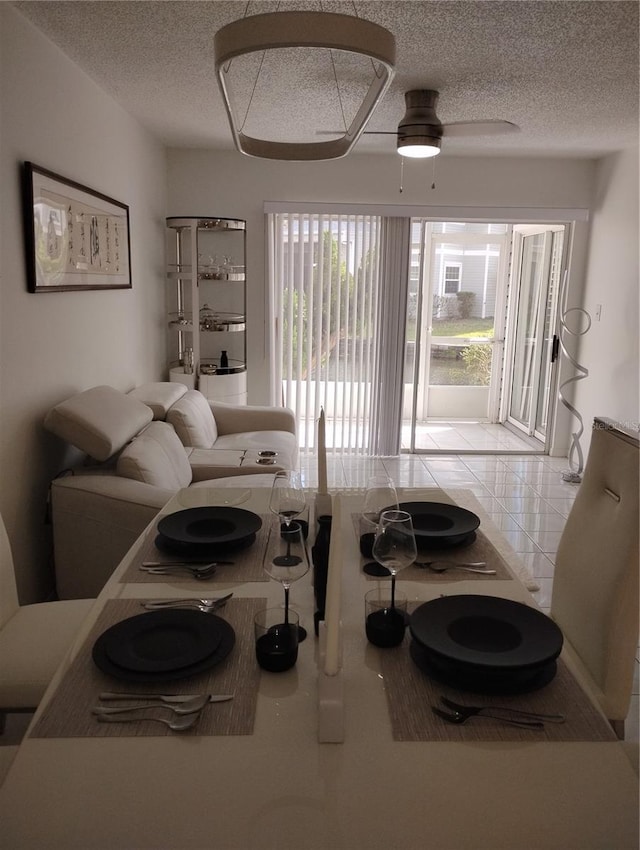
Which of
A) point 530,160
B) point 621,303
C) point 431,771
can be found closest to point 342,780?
point 431,771

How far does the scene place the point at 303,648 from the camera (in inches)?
54.7

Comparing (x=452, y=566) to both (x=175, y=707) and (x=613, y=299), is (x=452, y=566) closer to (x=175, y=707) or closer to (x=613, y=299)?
(x=175, y=707)

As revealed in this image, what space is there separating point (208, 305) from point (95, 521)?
3.22 metres

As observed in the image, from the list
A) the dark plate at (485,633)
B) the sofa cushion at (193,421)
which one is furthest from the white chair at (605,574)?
the sofa cushion at (193,421)

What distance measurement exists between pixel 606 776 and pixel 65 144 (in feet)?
10.7

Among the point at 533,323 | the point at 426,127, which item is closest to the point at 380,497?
the point at 426,127

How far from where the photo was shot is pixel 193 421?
4.15 meters

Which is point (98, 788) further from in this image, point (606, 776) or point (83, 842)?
point (606, 776)

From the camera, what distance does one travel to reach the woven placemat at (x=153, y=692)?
1134 mm

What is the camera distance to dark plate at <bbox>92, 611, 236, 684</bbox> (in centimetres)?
125

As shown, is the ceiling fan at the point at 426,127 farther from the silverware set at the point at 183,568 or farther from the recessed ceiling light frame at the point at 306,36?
the silverware set at the point at 183,568

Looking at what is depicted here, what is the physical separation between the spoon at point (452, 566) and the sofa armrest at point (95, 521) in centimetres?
122

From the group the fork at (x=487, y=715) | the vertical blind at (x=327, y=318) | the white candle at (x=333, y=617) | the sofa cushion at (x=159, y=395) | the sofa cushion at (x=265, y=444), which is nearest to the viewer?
the white candle at (x=333, y=617)

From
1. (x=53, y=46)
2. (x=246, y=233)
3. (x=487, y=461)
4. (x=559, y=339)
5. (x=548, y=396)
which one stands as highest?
(x=53, y=46)
